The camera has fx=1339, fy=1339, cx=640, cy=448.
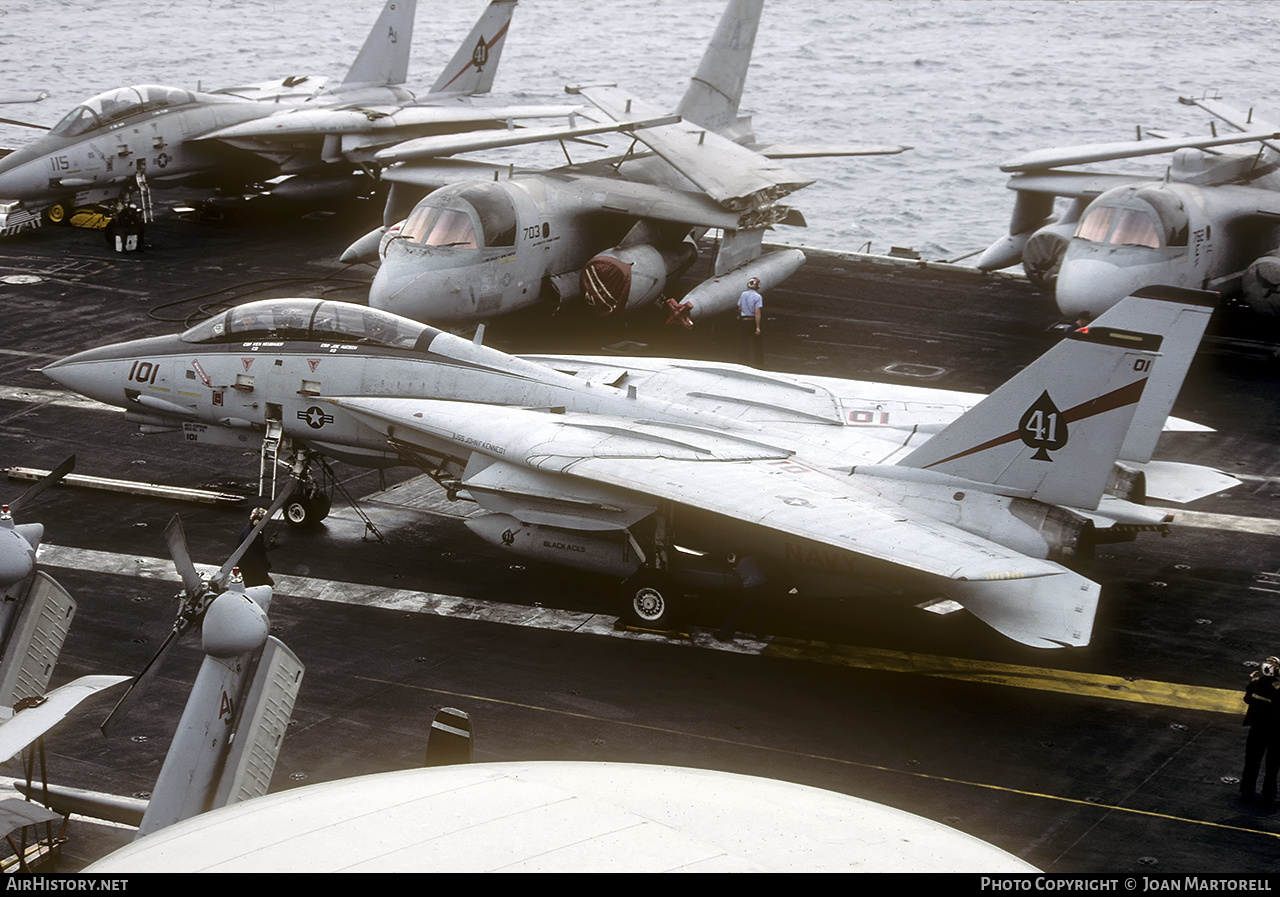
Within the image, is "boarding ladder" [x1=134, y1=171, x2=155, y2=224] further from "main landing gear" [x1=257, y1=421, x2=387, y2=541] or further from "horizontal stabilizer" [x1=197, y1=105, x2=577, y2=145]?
"main landing gear" [x1=257, y1=421, x2=387, y2=541]

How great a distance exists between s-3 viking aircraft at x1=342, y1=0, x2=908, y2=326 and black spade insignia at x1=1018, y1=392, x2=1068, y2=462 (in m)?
13.4

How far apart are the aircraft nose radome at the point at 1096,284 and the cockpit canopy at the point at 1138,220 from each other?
0.69 m

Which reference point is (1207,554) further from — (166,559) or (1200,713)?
(166,559)

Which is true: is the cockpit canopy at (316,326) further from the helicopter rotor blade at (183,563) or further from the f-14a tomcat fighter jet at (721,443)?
the helicopter rotor blade at (183,563)

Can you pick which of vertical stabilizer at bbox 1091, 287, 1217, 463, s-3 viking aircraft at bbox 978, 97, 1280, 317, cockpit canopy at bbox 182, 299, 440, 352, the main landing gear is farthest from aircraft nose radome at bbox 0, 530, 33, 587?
s-3 viking aircraft at bbox 978, 97, 1280, 317

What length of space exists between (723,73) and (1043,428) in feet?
71.3

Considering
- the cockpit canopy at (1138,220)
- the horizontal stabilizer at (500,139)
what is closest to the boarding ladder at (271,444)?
the horizontal stabilizer at (500,139)

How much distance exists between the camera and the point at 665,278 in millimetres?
30500

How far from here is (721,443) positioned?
18.2m

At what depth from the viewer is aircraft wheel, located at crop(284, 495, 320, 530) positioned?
20.0 metres

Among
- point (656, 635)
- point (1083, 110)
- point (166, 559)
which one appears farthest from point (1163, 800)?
point (1083, 110)

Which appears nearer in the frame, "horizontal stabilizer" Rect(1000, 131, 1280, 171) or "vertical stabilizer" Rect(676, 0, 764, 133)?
"horizontal stabilizer" Rect(1000, 131, 1280, 171)
